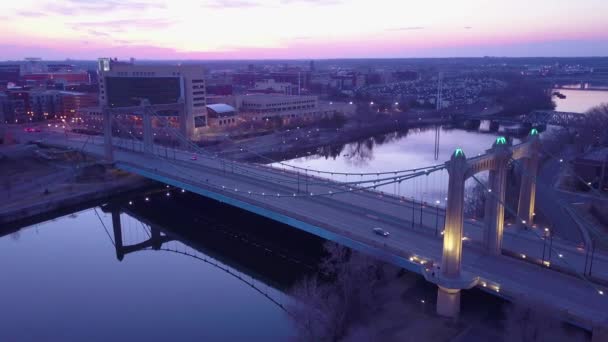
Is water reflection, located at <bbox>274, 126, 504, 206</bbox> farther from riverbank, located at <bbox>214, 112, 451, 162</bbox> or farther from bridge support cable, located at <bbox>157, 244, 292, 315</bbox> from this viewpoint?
bridge support cable, located at <bbox>157, 244, 292, 315</bbox>

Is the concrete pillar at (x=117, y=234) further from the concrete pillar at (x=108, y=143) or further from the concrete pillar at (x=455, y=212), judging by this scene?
the concrete pillar at (x=455, y=212)

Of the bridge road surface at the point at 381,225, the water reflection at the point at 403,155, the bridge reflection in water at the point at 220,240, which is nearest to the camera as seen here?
the bridge road surface at the point at 381,225

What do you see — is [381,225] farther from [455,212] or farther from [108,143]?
[108,143]

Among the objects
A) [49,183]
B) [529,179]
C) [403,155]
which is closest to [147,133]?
[49,183]

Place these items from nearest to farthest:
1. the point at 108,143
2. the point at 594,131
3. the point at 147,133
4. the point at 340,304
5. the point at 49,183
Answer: the point at 340,304, the point at 49,183, the point at 108,143, the point at 147,133, the point at 594,131

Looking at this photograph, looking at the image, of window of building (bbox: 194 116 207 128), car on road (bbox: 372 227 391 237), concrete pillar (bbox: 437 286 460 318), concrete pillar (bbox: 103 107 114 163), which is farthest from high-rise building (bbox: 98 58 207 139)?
concrete pillar (bbox: 437 286 460 318)

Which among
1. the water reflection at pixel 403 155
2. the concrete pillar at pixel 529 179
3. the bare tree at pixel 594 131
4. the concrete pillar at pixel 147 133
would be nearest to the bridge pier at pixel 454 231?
the concrete pillar at pixel 529 179

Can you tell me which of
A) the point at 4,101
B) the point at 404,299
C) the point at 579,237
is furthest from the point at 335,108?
the point at 404,299
